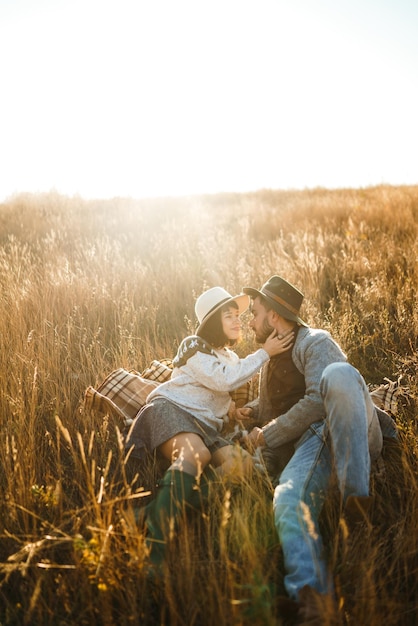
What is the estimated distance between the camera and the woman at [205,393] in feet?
9.43

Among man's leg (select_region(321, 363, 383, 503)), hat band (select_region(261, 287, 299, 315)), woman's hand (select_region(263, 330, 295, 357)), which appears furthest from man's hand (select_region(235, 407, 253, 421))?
man's leg (select_region(321, 363, 383, 503))

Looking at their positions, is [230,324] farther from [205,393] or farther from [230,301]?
[205,393]

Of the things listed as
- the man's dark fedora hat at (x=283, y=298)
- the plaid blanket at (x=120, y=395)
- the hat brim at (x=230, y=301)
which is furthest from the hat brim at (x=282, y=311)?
the plaid blanket at (x=120, y=395)

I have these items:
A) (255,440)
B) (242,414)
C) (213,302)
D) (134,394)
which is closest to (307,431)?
(255,440)

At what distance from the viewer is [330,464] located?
8.46 ft

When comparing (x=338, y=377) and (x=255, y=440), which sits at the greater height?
(x=338, y=377)

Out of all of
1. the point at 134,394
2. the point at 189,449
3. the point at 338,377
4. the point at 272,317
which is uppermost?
the point at 272,317

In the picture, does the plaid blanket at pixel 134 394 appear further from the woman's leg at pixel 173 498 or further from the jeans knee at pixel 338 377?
the jeans knee at pixel 338 377

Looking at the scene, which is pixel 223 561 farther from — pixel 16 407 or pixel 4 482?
pixel 16 407

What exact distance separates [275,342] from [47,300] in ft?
8.96

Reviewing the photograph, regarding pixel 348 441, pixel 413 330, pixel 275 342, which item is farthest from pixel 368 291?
pixel 348 441

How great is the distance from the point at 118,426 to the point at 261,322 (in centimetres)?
135

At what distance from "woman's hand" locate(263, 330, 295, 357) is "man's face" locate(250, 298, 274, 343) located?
12 centimetres

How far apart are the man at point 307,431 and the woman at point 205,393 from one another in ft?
0.59
